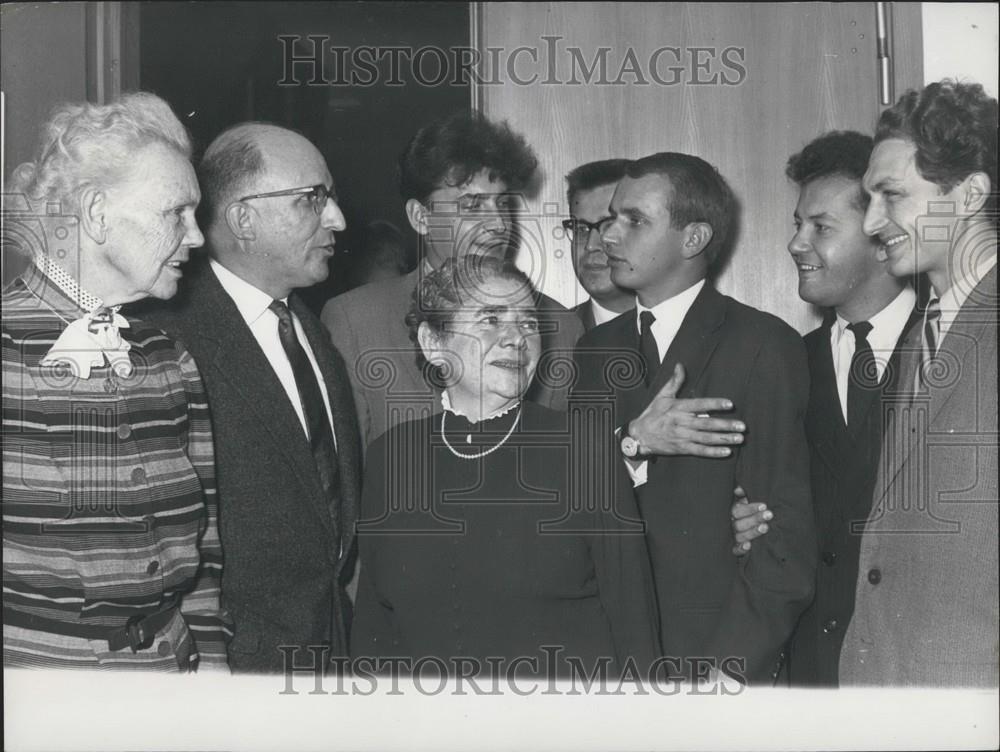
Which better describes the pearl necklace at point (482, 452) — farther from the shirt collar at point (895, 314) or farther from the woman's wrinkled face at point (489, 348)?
the shirt collar at point (895, 314)

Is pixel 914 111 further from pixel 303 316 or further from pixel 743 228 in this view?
pixel 303 316

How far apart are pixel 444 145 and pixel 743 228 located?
0.80 metres

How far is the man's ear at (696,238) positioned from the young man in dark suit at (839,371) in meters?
0.22

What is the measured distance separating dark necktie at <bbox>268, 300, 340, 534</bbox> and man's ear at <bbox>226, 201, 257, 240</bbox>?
0.18 meters

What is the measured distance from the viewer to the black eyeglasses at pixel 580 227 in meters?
2.96

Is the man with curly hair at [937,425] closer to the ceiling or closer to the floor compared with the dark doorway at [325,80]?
closer to the floor

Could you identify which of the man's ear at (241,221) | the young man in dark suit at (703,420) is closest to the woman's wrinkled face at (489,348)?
the young man in dark suit at (703,420)

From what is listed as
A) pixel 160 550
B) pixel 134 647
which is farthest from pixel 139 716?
pixel 160 550

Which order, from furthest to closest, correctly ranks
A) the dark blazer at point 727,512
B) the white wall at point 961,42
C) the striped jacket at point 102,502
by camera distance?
the white wall at point 961,42 → the dark blazer at point 727,512 → the striped jacket at point 102,502

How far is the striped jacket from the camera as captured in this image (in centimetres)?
270

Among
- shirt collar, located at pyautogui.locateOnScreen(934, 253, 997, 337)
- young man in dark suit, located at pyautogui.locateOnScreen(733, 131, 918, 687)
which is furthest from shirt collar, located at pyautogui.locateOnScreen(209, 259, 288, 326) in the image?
shirt collar, located at pyautogui.locateOnScreen(934, 253, 997, 337)

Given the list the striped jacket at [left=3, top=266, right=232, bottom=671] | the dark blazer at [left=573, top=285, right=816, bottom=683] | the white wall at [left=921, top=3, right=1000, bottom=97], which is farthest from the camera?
the white wall at [left=921, top=3, right=1000, bottom=97]

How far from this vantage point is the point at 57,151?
9.25 feet

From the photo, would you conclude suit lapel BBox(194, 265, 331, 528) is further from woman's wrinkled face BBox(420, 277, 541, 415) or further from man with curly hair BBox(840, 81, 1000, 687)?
man with curly hair BBox(840, 81, 1000, 687)
